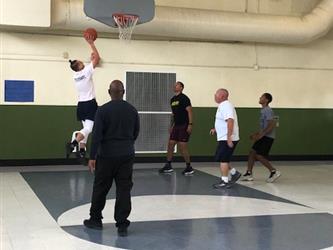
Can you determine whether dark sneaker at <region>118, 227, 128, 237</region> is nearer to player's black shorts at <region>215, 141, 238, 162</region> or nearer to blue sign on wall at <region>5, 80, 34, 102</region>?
player's black shorts at <region>215, 141, 238, 162</region>

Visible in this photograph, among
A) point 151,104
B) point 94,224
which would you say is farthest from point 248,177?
point 94,224

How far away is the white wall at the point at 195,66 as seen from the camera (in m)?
11.9

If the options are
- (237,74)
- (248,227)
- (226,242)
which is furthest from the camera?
(237,74)

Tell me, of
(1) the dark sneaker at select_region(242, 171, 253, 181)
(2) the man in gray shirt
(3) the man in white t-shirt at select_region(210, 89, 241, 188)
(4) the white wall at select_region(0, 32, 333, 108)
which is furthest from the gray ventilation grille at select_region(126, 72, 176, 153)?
(3) the man in white t-shirt at select_region(210, 89, 241, 188)

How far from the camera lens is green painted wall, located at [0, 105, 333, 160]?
39.0 ft

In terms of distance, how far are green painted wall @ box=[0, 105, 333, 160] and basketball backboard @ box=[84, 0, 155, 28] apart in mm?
2784

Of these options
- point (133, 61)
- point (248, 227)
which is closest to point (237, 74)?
point (133, 61)

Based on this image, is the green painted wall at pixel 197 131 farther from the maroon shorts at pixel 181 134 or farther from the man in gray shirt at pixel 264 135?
the man in gray shirt at pixel 264 135

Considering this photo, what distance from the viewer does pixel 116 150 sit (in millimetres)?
5980

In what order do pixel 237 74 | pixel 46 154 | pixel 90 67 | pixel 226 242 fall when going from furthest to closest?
pixel 237 74 < pixel 46 154 < pixel 90 67 < pixel 226 242

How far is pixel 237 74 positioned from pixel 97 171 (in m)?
8.16

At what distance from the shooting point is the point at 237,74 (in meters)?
13.6

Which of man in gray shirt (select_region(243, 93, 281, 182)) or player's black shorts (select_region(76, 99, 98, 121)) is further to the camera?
man in gray shirt (select_region(243, 93, 281, 182))

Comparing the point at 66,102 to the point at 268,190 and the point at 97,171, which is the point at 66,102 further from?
the point at 97,171
